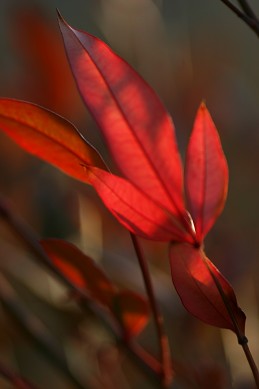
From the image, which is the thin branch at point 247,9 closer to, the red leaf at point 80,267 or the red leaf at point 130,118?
the red leaf at point 130,118

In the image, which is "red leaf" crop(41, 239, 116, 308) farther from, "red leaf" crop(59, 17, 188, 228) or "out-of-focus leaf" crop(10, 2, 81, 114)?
"out-of-focus leaf" crop(10, 2, 81, 114)

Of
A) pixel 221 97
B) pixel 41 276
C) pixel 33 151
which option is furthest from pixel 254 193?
pixel 33 151

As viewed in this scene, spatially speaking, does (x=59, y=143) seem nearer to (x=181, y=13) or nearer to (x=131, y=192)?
(x=131, y=192)

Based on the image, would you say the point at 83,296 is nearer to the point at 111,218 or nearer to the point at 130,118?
the point at 130,118

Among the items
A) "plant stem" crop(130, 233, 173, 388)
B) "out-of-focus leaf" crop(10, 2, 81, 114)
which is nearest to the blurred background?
"out-of-focus leaf" crop(10, 2, 81, 114)

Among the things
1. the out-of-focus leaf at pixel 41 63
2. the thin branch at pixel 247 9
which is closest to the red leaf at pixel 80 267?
the thin branch at pixel 247 9

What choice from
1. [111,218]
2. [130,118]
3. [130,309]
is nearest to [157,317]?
[130,309]
